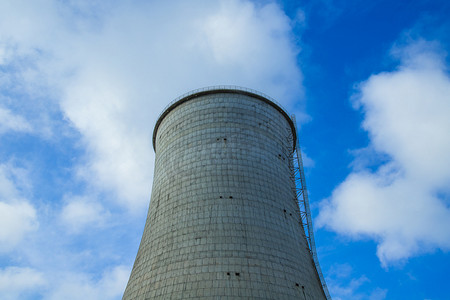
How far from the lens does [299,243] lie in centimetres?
1636

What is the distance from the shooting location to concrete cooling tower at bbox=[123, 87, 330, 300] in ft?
45.4

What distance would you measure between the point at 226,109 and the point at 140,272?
28.1ft

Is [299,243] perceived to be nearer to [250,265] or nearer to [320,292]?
[320,292]

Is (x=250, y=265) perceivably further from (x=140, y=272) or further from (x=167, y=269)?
(x=140, y=272)

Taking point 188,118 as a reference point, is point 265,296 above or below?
below

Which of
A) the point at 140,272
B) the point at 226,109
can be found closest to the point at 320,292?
the point at 140,272

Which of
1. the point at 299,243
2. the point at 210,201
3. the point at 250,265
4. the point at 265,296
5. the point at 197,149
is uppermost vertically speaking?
the point at 197,149

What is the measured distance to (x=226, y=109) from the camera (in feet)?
62.2

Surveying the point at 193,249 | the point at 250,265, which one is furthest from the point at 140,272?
the point at 250,265

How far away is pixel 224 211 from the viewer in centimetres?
1531

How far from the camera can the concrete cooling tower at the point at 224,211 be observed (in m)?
13.8

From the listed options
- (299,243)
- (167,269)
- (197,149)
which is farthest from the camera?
(197,149)

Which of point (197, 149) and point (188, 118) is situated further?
point (188, 118)

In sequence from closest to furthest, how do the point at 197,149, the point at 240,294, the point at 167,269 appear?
the point at 240,294, the point at 167,269, the point at 197,149
